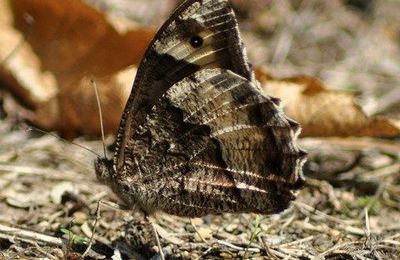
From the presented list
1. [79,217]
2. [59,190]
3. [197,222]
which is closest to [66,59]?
[59,190]

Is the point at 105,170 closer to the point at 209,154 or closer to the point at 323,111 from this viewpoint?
the point at 209,154

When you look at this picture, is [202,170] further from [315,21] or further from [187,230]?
[315,21]

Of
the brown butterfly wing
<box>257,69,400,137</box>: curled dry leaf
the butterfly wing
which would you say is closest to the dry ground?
<box>257,69,400,137</box>: curled dry leaf

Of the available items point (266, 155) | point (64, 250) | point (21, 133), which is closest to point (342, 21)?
point (21, 133)

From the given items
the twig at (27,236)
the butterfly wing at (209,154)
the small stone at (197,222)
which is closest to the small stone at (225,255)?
the butterfly wing at (209,154)

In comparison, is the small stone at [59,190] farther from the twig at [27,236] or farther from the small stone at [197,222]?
the small stone at [197,222]

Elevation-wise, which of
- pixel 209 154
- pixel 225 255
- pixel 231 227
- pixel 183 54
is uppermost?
pixel 183 54

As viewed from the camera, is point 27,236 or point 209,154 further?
point 27,236

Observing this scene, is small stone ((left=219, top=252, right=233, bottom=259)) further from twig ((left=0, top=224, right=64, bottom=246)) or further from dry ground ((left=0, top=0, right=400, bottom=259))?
twig ((left=0, top=224, right=64, bottom=246))
